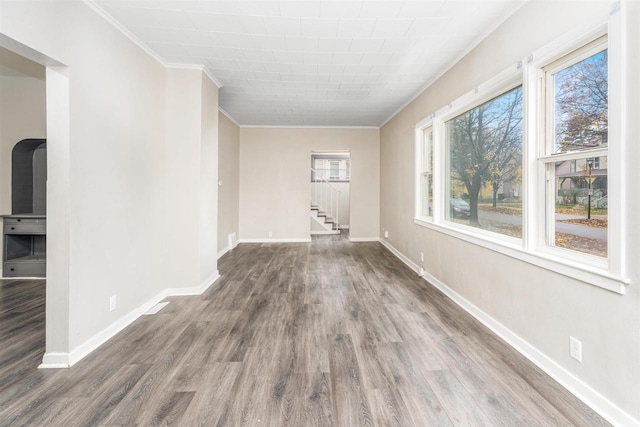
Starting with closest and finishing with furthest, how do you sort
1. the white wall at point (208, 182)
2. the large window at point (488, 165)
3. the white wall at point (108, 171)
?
the white wall at point (108, 171) → the large window at point (488, 165) → the white wall at point (208, 182)

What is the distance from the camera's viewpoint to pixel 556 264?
1.88 metres

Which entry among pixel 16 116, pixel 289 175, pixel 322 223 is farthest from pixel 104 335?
pixel 322 223

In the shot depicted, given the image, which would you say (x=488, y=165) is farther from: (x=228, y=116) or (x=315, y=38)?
(x=228, y=116)

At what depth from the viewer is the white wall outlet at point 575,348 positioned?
1.73 metres

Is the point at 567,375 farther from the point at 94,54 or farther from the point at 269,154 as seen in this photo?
the point at 269,154

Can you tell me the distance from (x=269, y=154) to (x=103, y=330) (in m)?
5.23

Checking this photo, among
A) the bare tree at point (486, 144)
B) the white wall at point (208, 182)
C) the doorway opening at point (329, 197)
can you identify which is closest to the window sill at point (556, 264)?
the bare tree at point (486, 144)

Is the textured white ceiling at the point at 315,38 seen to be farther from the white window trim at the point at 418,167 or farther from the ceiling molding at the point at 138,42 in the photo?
the white window trim at the point at 418,167

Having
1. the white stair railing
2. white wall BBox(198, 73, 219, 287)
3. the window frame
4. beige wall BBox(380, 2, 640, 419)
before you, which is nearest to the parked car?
beige wall BBox(380, 2, 640, 419)

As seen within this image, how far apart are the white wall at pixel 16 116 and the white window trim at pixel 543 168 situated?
5.54m

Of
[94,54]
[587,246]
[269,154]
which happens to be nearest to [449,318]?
[587,246]

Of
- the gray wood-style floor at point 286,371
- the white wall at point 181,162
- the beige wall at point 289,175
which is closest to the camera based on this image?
the gray wood-style floor at point 286,371

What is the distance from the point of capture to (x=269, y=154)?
6.99m

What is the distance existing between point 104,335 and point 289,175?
515 cm
